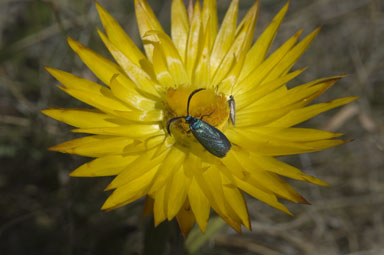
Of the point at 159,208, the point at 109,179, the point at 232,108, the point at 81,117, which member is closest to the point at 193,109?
the point at 232,108

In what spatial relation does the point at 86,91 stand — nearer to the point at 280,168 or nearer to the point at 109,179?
the point at 280,168

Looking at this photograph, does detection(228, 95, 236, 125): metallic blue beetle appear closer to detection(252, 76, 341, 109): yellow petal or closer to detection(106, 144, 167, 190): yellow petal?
detection(252, 76, 341, 109): yellow petal

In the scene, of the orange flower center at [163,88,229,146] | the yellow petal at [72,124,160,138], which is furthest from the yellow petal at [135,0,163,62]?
the yellow petal at [72,124,160,138]

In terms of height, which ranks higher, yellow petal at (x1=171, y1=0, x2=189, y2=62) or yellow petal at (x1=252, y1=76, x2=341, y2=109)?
yellow petal at (x1=171, y1=0, x2=189, y2=62)

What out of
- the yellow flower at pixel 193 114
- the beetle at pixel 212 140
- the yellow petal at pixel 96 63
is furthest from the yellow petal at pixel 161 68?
the beetle at pixel 212 140

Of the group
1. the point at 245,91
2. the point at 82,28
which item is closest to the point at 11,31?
the point at 82,28

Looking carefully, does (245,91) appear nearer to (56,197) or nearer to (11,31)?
(56,197)

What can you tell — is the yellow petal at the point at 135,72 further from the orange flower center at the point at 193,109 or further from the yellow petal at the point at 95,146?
the yellow petal at the point at 95,146
